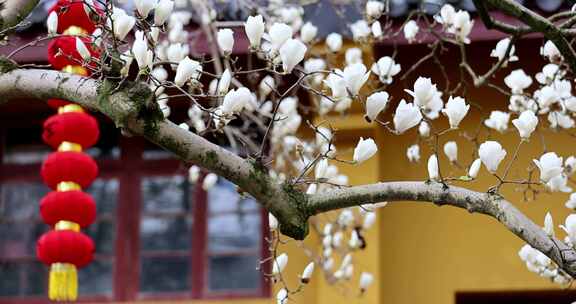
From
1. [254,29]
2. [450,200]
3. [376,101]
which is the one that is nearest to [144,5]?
[254,29]

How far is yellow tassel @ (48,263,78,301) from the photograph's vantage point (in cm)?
497

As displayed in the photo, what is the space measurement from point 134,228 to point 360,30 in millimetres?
1881

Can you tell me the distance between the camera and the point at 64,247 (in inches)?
195

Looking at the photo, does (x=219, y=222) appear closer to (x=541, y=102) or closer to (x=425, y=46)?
(x=425, y=46)

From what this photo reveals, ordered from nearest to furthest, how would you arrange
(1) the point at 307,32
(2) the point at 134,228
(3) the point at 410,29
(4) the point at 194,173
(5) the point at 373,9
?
1. (5) the point at 373,9
2. (3) the point at 410,29
3. (1) the point at 307,32
4. (4) the point at 194,173
5. (2) the point at 134,228

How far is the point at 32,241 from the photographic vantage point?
6555mm

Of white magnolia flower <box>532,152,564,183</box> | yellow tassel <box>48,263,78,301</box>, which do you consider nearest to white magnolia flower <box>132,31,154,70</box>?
white magnolia flower <box>532,152,564,183</box>

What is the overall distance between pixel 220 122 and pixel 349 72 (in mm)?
441

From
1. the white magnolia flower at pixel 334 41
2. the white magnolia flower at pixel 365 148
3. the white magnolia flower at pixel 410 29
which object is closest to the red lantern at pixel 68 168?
the white magnolia flower at pixel 334 41

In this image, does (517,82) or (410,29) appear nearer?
(517,82)

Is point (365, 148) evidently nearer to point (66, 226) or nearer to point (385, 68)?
point (385, 68)

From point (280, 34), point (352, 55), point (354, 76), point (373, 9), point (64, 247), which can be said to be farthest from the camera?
point (352, 55)

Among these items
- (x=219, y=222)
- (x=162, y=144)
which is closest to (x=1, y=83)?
(x=162, y=144)

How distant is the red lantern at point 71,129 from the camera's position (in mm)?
5043
